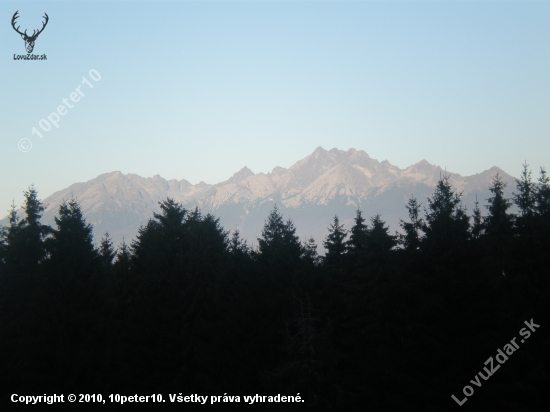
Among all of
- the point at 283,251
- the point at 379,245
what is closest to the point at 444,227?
the point at 379,245

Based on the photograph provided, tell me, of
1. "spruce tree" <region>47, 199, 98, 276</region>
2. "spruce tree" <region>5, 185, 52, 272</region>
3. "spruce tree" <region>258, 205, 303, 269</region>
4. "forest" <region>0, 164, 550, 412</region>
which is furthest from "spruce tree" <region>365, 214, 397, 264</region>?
"spruce tree" <region>5, 185, 52, 272</region>

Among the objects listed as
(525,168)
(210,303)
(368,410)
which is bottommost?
(368,410)

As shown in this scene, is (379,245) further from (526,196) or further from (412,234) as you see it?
(526,196)

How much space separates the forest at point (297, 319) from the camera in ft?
62.5

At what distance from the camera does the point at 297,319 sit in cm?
1981

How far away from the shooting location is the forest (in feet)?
62.5

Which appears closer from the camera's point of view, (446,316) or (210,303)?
(446,316)

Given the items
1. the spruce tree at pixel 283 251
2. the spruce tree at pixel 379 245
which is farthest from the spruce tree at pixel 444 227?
the spruce tree at pixel 283 251

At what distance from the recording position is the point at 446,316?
20031mm

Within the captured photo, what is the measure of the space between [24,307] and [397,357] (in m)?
18.2

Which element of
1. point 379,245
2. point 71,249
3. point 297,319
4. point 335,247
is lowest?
point 297,319

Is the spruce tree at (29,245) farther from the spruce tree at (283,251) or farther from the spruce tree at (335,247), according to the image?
the spruce tree at (335,247)

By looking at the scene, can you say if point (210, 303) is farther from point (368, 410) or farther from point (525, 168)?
point (525, 168)

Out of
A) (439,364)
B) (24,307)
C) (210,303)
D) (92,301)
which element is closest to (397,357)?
(439,364)
